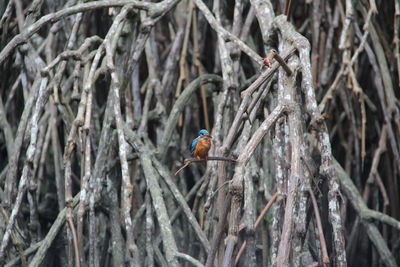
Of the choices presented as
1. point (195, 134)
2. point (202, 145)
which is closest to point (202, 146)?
point (202, 145)

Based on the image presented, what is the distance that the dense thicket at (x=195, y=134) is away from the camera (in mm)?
3068

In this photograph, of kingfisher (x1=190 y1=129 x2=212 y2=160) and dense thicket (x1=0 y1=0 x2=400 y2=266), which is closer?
dense thicket (x1=0 y1=0 x2=400 y2=266)

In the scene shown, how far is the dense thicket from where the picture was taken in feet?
10.1

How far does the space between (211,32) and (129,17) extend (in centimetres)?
136

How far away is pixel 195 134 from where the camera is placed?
16.9 feet

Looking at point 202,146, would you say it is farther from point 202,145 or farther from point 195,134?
point 195,134

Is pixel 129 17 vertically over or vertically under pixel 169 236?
over

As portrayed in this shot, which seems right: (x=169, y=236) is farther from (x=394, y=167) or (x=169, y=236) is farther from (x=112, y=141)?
(x=394, y=167)

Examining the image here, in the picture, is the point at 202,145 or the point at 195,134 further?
the point at 195,134

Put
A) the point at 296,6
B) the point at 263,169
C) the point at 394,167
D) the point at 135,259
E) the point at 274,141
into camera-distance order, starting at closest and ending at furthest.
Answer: the point at 274,141 → the point at 135,259 → the point at 263,169 → the point at 394,167 → the point at 296,6

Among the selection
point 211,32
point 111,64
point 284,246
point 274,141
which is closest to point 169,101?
point 211,32

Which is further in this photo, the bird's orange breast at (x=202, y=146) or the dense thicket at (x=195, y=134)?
the bird's orange breast at (x=202, y=146)

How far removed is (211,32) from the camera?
5.52 m

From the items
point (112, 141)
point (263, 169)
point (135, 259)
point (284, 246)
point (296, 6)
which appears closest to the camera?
point (284, 246)
